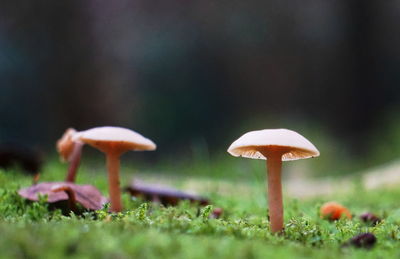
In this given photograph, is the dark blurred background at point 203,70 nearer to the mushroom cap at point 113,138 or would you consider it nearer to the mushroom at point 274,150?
the mushroom cap at point 113,138

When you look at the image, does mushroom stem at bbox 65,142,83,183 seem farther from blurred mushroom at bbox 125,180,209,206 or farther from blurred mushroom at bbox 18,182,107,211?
blurred mushroom at bbox 18,182,107,211

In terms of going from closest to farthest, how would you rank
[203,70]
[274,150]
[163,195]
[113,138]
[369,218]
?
[274,150] < [113,138] < [369,218] < [163,195] < [203,70]

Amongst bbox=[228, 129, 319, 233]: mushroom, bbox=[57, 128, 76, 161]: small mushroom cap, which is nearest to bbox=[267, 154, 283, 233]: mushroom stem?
bbox=[228, 129, 319, 233]: mushroom

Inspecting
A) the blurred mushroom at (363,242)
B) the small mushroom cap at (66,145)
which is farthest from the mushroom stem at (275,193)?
the small mushroom cap at (66,145)

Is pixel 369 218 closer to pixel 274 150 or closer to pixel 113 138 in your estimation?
pixel 274 150

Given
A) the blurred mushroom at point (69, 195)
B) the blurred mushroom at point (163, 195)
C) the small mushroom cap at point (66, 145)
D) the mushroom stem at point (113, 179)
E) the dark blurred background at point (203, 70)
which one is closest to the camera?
the blurred mushroom at point (69, 195)

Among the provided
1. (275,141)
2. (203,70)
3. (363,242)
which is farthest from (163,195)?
(203,70)
